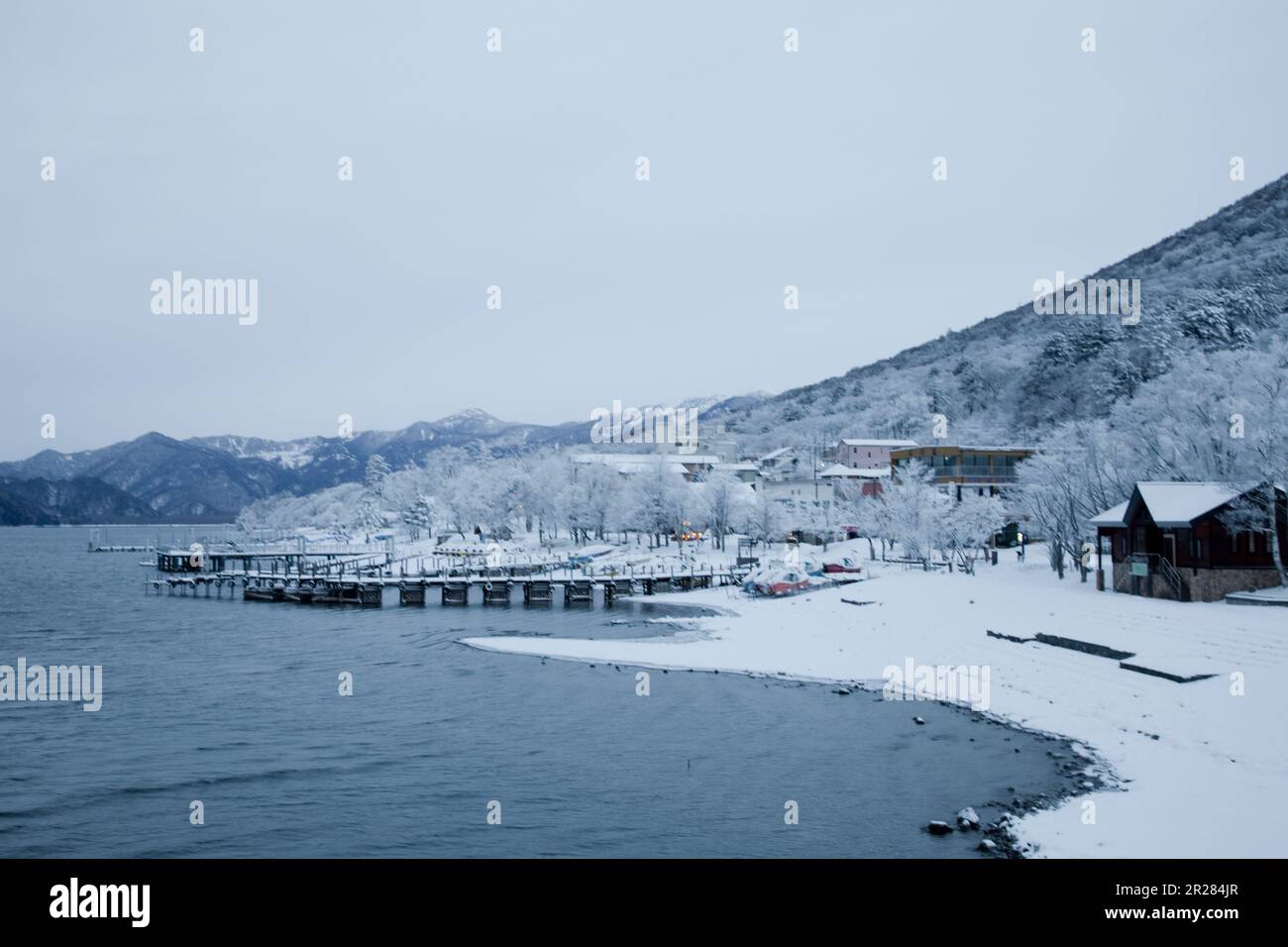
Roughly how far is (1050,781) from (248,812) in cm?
1694

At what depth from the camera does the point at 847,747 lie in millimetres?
23750

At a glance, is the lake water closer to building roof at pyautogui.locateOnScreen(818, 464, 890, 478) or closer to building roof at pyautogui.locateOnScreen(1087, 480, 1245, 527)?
building roof at pyautogui.locateOnScreen(1087, 480, 1245, 527)

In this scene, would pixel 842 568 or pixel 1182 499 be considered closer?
pixel 1182 499

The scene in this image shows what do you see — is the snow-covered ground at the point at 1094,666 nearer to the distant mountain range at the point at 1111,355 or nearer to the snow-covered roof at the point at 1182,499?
the snow-covered roof at the point at 1182,499

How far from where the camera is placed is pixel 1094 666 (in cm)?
2888

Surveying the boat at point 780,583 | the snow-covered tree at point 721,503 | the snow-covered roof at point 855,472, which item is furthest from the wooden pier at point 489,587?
the snow-covered roof at point 855,472

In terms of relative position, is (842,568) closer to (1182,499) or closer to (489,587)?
(489,587)

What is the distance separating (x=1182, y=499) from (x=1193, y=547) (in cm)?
247

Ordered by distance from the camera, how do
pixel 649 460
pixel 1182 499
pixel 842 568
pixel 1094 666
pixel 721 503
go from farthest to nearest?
pixel 649 460
pixel 721 503
pixel 842 568
pixel 1182 499
pixel 1094 666

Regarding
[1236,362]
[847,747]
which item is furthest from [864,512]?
[847,747]

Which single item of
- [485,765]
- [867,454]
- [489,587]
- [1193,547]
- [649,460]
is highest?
[867,454]

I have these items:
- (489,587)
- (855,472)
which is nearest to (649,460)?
(855,472)

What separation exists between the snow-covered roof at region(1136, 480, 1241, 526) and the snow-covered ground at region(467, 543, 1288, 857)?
344 cm
